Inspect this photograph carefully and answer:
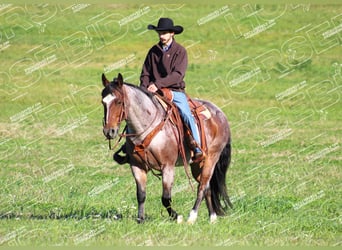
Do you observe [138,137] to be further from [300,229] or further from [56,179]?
[56,179]

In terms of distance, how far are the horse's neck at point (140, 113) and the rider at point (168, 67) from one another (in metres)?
0.31

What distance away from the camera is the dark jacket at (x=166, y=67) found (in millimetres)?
11359

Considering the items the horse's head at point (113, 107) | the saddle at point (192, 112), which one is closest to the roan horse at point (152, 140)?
the horse's head at point (113, 107)

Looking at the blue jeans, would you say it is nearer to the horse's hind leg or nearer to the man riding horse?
the man riding horse

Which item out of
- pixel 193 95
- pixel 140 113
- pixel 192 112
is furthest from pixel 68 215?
pixel 193 95

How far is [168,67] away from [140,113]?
0.89m

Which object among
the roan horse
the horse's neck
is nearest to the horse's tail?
the roan horse

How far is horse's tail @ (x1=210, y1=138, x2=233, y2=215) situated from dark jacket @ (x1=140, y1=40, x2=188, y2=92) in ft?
5.89

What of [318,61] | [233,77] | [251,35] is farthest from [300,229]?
[251,35]

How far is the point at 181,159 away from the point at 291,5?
105 ft

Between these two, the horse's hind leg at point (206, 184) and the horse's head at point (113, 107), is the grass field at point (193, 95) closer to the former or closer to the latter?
the horse's hind leg at point (206, 184)

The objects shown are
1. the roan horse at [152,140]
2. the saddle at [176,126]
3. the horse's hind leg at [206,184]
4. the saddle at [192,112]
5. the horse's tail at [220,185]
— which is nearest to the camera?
the roan horse at [152,140]

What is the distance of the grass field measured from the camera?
10812 millimetres

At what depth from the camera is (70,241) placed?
31.5 feet
